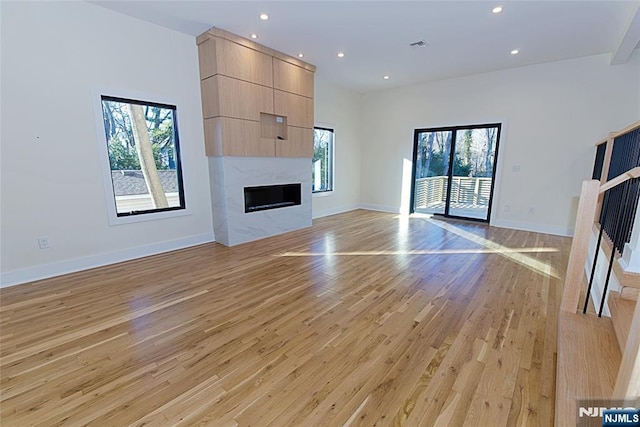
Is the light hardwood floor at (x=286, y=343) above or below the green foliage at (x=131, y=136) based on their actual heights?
below

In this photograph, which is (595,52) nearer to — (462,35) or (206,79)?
(462,35)

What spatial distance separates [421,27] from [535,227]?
4.14 metres

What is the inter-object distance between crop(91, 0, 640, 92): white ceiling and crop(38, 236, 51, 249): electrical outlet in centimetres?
275

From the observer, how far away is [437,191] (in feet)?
21.6

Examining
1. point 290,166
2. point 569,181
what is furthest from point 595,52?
point 290,166

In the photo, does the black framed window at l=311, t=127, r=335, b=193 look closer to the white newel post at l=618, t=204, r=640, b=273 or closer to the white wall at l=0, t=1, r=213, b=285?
the white wall at l=0, t=1, r=213, b=285

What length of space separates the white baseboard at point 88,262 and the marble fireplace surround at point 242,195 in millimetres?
556

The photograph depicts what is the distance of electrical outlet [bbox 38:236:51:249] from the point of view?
3.16 metres

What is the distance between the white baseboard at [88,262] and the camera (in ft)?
10.0

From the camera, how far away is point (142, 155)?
3898mm

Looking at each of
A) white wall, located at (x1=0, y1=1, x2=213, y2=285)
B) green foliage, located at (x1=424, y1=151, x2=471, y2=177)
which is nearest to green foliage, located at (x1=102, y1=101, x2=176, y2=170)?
white wall, located at (x1=0, y1=1, x2=213, y2=285)

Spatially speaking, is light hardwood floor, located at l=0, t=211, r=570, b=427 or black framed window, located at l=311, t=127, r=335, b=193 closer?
light hardwood floor, located at l=0, t=211, r=570, b=427

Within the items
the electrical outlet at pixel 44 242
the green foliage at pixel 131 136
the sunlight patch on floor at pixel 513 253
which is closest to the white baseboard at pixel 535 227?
the sunlight patch on floor at pixel 513 253

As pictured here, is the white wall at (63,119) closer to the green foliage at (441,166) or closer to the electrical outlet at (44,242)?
the electrical outlet at (44,242)
